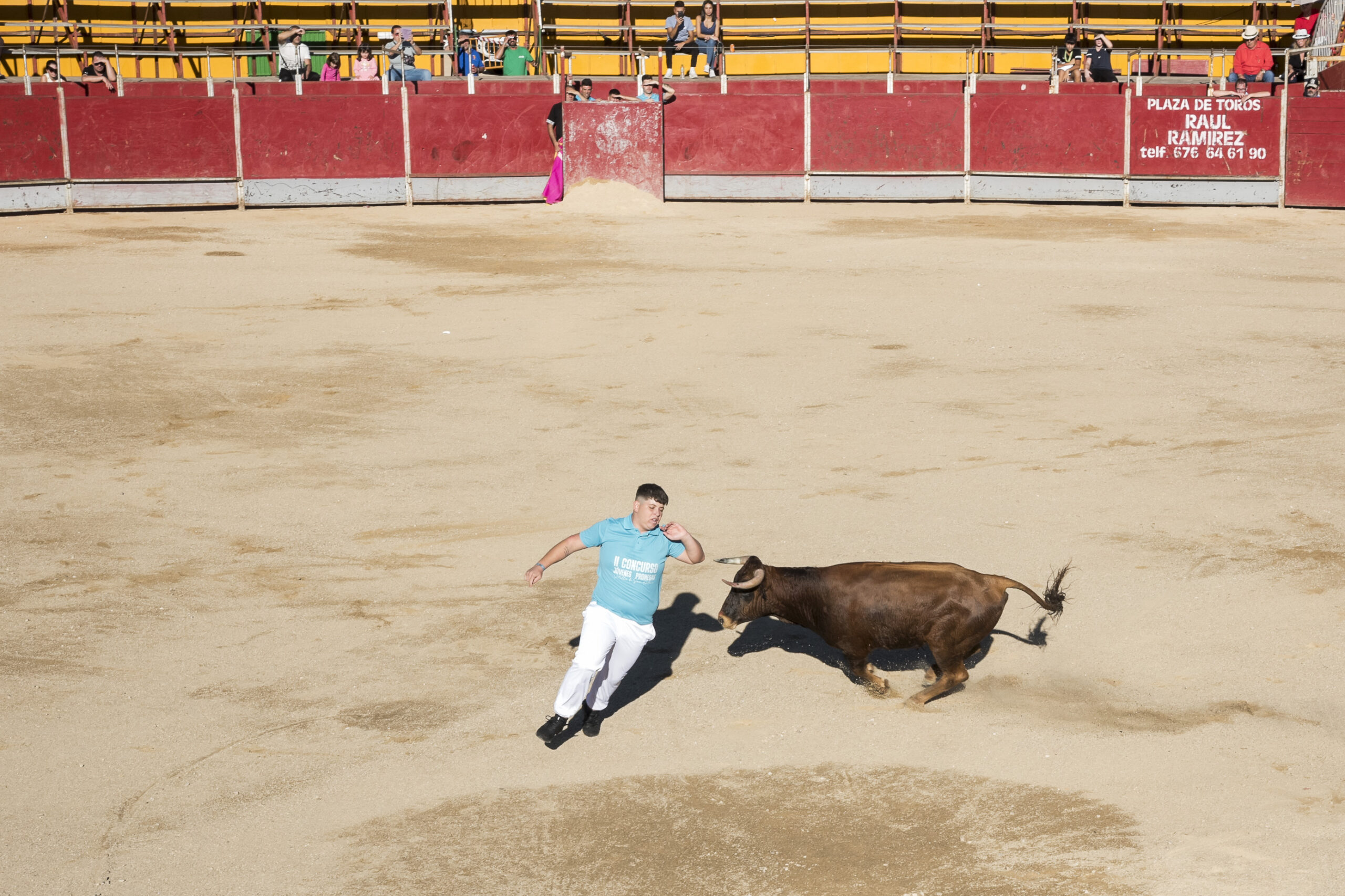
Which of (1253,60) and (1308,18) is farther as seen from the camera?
(1308,18)

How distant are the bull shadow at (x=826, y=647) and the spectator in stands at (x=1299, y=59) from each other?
772 inches

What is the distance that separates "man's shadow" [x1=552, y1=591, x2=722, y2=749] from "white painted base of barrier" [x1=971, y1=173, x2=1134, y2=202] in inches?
674

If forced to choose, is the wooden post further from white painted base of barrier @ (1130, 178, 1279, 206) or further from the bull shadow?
the bull shadow

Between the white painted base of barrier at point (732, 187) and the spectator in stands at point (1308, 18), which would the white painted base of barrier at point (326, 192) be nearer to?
the white painted base of barrier at point (732, 187)

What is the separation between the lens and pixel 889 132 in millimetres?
23656

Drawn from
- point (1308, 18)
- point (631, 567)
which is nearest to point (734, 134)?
point (1308, 18)

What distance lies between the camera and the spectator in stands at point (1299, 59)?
2491 centimetres

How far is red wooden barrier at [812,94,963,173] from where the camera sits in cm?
2362

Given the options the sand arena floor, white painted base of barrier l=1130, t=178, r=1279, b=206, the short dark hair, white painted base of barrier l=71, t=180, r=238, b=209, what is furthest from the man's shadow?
white painted base of barrier l=1130, t=178, r=1279, b=206

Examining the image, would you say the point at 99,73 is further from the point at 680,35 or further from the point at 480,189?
the point at 680,35

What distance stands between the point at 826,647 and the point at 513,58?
21.4 meters

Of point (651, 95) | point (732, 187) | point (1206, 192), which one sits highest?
point (651, 95)

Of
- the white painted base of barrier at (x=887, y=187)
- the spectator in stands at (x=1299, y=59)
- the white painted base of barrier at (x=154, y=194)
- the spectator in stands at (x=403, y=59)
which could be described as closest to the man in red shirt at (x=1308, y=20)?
the spectator in stands at (x=1299, y=59)

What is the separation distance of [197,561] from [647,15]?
82.9 feet
